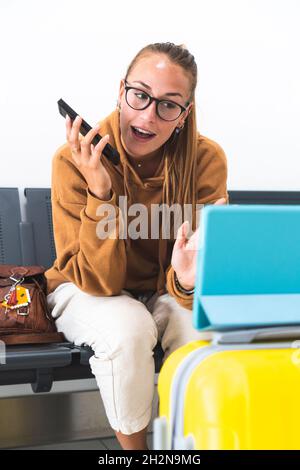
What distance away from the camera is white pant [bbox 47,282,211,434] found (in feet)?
4.82

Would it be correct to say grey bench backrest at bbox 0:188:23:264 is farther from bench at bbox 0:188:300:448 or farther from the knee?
the knee

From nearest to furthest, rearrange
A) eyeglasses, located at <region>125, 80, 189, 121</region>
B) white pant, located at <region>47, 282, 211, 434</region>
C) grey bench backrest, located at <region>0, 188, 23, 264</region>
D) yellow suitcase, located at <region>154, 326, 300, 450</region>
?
yellow suitcase, located at <region>154, 326, 300, 450</region> < white pant, located at <region>47, 282, 211, 434</region> < eyeglasses, located at <region>125, 80, 189, 121</region> < grey bench backrest, located at <region>0, 188, 23, 264</region>

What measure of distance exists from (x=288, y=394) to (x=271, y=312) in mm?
109

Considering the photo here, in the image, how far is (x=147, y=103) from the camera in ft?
5.54

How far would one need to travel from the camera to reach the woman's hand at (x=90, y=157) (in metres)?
1.51

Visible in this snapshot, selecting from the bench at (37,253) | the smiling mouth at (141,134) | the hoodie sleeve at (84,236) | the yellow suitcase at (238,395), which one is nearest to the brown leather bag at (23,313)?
the bench at (37,253)

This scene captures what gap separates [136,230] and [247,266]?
942 mm

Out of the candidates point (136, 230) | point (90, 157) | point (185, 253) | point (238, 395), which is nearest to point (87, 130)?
point (90, 157)

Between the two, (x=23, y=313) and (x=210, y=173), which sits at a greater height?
(x=210, y=173)

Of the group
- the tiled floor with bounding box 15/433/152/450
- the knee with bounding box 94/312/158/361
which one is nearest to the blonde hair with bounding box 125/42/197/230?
the knee with bounding box 94/312/158/361

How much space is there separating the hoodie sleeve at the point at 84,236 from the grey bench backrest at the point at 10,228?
19.1 inches

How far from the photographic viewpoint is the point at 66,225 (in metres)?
1.71

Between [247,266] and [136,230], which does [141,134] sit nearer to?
[136,230]

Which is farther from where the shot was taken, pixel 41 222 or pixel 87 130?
pixel 41 222
